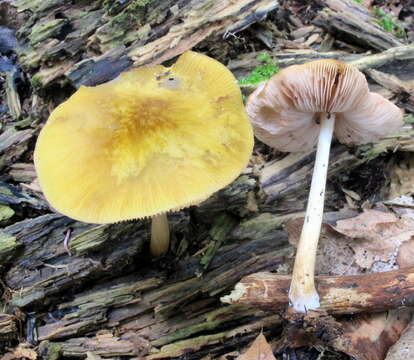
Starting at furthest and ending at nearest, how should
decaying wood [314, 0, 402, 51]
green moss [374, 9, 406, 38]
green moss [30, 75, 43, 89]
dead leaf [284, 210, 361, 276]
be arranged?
green moss [374, 9, 406, 38] < decaying wood [314, 0, 402, 51] < green moss [30, 75, 43, 89] < dead leaf [284, 210, 361, 276]

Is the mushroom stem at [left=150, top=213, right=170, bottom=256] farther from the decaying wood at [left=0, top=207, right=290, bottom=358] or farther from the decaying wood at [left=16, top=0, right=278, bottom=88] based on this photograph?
the decaying wood at [left=16, top=0, right=278, bottom=88]

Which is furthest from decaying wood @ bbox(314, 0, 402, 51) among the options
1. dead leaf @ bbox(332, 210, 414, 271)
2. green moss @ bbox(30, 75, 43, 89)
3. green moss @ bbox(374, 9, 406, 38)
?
green moss @ bbox(30, 75, 43, 89)

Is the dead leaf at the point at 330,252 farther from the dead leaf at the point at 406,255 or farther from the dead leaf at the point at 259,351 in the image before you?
the dead leaf at the point at 259,351

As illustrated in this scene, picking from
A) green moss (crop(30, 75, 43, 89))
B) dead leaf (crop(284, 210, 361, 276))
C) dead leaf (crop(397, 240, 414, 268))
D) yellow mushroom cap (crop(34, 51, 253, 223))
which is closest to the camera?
yellow mushroom cap (crop(34, 51, 253, 223))

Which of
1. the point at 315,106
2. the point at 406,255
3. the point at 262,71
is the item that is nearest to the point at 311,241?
the point at 406,255

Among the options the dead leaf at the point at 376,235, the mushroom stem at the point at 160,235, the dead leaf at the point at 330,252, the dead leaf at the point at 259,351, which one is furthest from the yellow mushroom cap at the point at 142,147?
the dead leaf at the point at 376,235

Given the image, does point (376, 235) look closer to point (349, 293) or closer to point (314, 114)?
point (349, 293)

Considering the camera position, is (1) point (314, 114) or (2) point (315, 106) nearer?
(2) point (315, 106)
